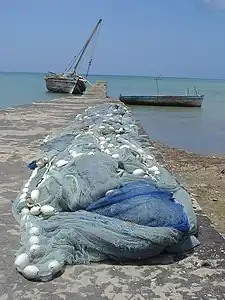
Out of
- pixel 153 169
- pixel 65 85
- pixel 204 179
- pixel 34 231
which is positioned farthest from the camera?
pixel 65 85

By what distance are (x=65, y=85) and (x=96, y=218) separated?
31.9 metres

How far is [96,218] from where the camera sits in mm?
2713

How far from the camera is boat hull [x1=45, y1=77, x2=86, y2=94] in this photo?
3284 cm

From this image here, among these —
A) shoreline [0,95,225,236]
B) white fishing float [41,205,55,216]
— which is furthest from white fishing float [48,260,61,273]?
shoreline [0,95,225,236]

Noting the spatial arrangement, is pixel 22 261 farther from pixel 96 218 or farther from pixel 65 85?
pixel 65 85

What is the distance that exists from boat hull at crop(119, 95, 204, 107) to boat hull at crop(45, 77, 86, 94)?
10.1ft

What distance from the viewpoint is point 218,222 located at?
6176 millimetres

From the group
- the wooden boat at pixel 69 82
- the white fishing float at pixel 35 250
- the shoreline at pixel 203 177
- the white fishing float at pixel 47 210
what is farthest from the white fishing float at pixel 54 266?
the wooden boat at pixel 69 82

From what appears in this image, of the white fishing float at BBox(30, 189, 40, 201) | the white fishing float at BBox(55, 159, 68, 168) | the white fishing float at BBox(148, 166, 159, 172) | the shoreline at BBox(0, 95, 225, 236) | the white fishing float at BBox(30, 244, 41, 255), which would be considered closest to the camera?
the white fishing float at BBox(30, 244, 41, 255)

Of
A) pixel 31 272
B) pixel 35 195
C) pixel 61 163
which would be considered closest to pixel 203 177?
pixel 61 163

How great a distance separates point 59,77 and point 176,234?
33.4 metres

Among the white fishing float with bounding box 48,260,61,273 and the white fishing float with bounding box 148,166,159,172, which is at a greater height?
the white fishing float with bounding box 148,166,159,172

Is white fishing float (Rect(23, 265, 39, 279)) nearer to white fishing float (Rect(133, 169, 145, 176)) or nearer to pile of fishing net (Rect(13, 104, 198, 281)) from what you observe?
pile of fishing net (Rect(13, 104, 198, 281))

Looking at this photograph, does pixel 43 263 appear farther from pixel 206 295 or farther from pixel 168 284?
pixel 206 295
